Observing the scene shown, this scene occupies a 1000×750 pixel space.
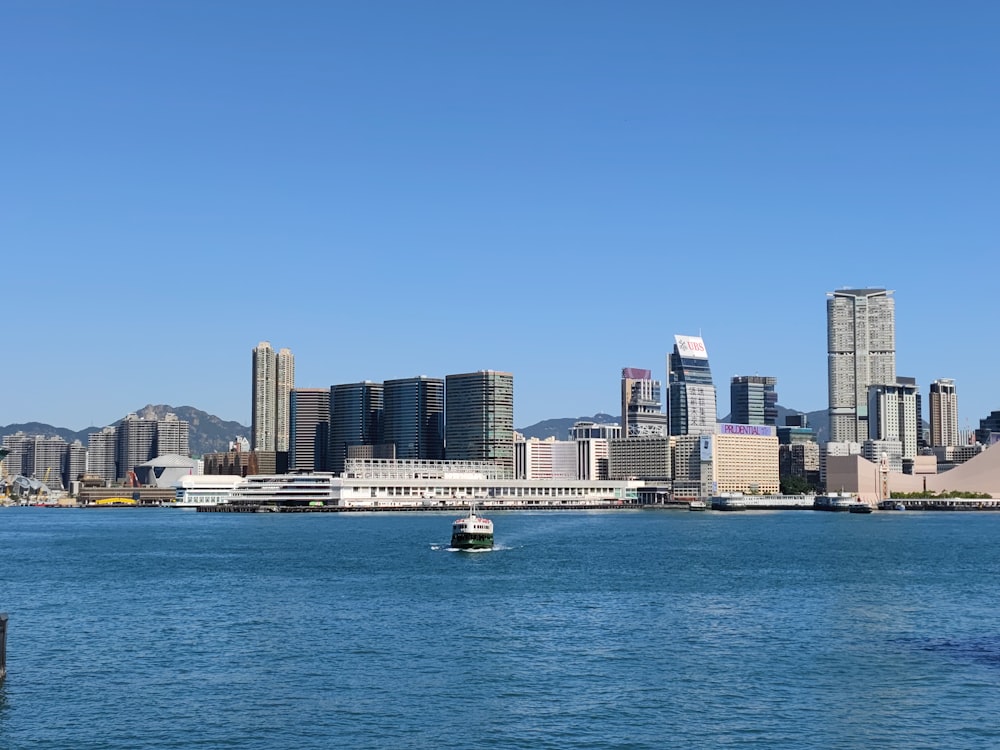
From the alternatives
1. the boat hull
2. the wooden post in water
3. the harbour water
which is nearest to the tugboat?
the boat hull

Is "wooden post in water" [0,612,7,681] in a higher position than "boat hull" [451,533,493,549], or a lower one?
higher

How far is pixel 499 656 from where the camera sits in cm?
4384

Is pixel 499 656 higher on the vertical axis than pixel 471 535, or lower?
lower

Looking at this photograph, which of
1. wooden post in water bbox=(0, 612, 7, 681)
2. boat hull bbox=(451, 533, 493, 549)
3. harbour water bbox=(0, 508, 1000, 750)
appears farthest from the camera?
boat hull bbox=(451, 533, 493, 549)

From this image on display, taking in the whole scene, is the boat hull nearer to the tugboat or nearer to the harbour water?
the tugboat

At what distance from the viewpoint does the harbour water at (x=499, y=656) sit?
33.0 meters

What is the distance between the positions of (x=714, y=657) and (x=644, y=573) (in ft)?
116

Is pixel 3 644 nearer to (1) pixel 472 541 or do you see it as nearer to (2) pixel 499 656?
(2) pixel 499 656

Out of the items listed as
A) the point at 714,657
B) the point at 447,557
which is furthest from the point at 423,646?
the point at 447,557

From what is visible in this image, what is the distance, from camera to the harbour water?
1300 inches

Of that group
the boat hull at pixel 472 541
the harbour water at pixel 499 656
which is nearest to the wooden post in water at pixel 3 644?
the harbour water at pixel 499 656

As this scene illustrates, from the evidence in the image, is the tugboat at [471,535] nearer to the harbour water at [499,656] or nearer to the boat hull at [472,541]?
the boat hull at [472,541]

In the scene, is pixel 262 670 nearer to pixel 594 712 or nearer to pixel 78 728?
pixel 78 728

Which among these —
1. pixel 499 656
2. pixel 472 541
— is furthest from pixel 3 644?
pixel 472 541
